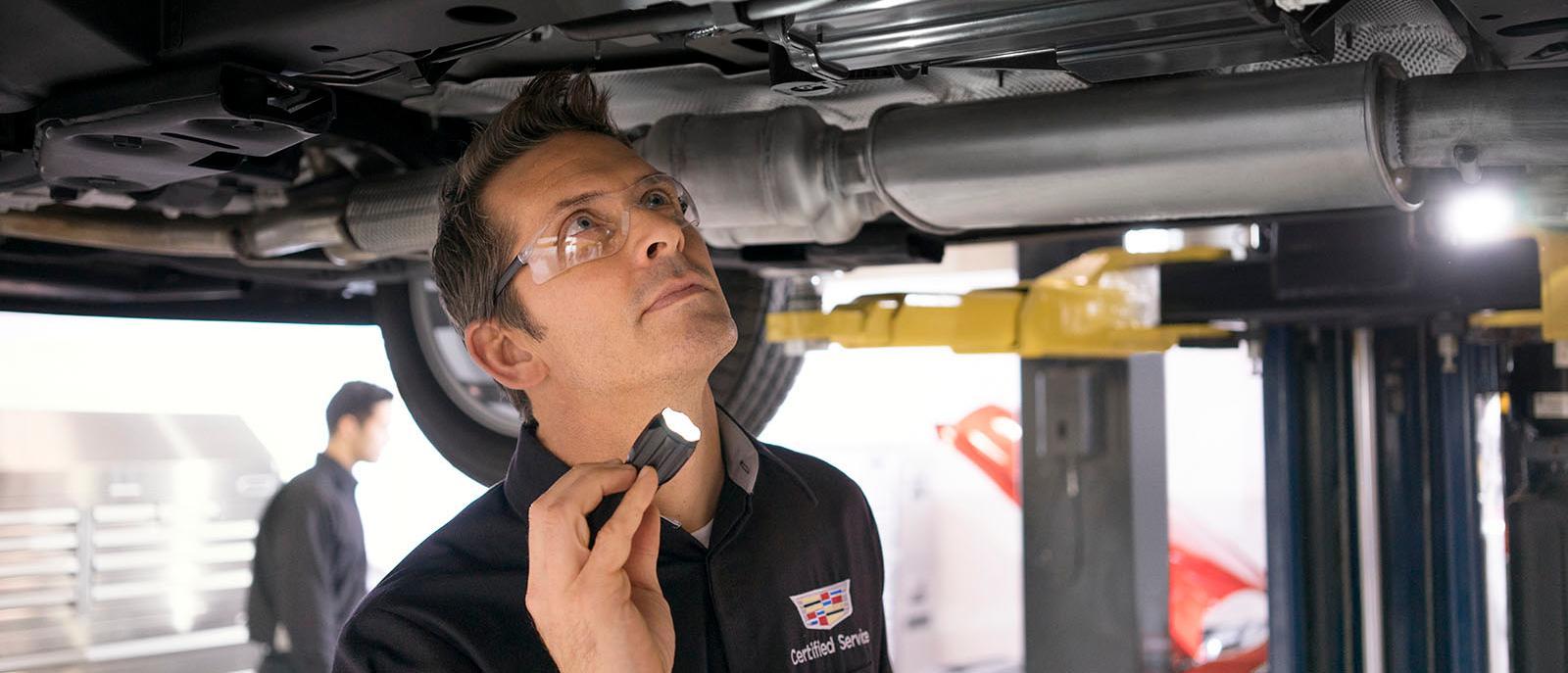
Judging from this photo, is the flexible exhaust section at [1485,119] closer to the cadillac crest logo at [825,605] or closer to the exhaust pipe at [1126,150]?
the exhaust pipe at [1126,150]

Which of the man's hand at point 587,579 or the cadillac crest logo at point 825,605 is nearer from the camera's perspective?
the man's hand at point 587,579

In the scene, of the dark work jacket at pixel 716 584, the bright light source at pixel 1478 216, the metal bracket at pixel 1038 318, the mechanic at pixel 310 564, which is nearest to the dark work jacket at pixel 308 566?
the mechanic at pixel 310 564

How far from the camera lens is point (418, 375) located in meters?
2.63

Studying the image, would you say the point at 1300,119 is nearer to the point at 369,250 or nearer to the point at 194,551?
the point at 369,250

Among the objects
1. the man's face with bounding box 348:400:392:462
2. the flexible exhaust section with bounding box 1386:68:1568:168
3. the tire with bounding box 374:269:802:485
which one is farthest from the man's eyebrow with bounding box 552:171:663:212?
the man's face with bounding box 348:400:392:462

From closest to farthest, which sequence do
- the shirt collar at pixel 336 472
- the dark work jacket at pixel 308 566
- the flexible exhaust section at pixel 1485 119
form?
the flexible exhaust section at pixel 1485 119
the dark work jacket at pixel 308 566
the shirt collar at pixel 336 472

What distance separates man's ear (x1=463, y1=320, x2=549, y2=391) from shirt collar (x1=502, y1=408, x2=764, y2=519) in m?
0.06

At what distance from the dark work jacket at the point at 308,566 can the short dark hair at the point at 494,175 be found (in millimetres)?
2667

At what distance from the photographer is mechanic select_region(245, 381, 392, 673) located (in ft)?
12.3

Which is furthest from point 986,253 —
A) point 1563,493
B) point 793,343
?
point 1563,493

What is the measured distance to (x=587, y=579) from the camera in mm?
1023

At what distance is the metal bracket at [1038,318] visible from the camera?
2.45m

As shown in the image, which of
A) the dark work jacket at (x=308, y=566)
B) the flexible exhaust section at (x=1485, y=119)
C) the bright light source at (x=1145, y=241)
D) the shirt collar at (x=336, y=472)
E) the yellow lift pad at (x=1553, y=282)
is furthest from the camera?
the shirt collar at (x=336, y=472)

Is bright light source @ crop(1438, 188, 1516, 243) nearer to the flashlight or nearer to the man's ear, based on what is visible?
the flashlight
